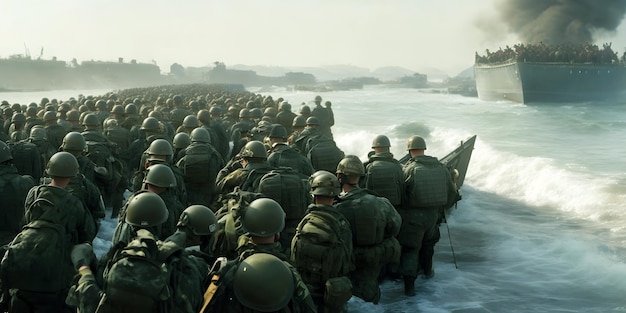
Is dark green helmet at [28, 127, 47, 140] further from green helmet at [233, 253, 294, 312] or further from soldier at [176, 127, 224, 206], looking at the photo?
green helmet at [233, 253, 294, 312]

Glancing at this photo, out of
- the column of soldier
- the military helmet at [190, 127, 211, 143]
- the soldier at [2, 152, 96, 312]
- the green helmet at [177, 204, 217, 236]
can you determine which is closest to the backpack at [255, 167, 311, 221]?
the column of soldier

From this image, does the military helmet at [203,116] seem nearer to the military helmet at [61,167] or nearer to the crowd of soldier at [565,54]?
the military helmet at [61,167]

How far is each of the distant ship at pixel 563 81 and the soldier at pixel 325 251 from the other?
45.1m

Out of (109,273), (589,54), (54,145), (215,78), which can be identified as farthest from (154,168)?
(215,78)

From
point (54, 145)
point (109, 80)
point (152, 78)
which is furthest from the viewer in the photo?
point (152, 78)

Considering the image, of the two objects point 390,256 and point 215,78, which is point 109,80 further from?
point 390,256

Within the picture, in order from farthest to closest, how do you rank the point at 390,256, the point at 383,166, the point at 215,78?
1. the point at 215,78
2. the point at 383,166
3. the point at 390,256

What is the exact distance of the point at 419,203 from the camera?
22.8ft

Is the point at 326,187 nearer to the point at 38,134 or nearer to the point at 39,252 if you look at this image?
the point at 39,252

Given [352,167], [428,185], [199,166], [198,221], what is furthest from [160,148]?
[428,185]

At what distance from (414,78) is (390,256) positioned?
139073mm

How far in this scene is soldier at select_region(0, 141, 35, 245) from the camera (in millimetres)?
5320

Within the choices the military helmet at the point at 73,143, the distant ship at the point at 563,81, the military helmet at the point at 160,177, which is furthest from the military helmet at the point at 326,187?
the distant ship at the point at 563,81

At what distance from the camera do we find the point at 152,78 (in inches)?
5733
